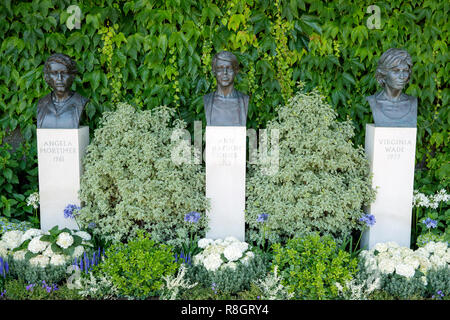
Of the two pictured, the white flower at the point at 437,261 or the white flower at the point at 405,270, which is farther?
the white flower at the point at 437,261

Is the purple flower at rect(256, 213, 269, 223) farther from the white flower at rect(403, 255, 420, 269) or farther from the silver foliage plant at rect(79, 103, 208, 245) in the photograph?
the white flower at rect(403, 255, 420, 269)

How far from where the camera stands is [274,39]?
169 inches

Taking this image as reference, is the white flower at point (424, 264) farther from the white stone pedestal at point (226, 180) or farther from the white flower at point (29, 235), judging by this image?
the white flower at point (29, 235)

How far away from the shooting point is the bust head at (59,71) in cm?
354

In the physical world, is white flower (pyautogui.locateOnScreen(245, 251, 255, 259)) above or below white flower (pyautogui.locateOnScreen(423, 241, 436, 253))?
below

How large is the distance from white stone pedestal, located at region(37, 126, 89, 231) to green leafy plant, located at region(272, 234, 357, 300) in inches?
74.9

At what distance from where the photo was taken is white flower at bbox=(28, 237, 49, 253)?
3.00 m

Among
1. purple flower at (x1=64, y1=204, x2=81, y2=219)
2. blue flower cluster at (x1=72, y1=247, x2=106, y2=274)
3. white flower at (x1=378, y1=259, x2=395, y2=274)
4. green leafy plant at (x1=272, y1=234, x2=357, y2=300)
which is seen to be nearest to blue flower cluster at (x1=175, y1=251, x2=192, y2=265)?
blue flower cluster at (x1=72, y1=247, x2=106, y2=274)

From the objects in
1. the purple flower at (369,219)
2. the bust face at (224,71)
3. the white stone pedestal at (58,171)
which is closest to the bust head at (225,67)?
the bust face at (224,71)

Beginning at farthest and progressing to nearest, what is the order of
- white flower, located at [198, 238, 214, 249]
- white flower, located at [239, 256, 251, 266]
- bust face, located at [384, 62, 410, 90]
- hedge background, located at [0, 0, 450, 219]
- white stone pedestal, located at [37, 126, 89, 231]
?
1. hedge background, located at [0, 0, 450, 219]
2. white stone pedestal, located at [37, 126, 89, 231]
3. bust face, located at [384, 62, 410, 90]
4. white flower, located at [198, 238, 214, 249]
5. white flower, located at [239, 256, 251, 266]

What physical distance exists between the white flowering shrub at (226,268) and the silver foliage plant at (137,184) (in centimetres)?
44

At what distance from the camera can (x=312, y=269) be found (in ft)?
9.06

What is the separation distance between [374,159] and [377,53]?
1.33 m

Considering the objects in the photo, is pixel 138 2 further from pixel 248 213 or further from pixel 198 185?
pixel 248 213
